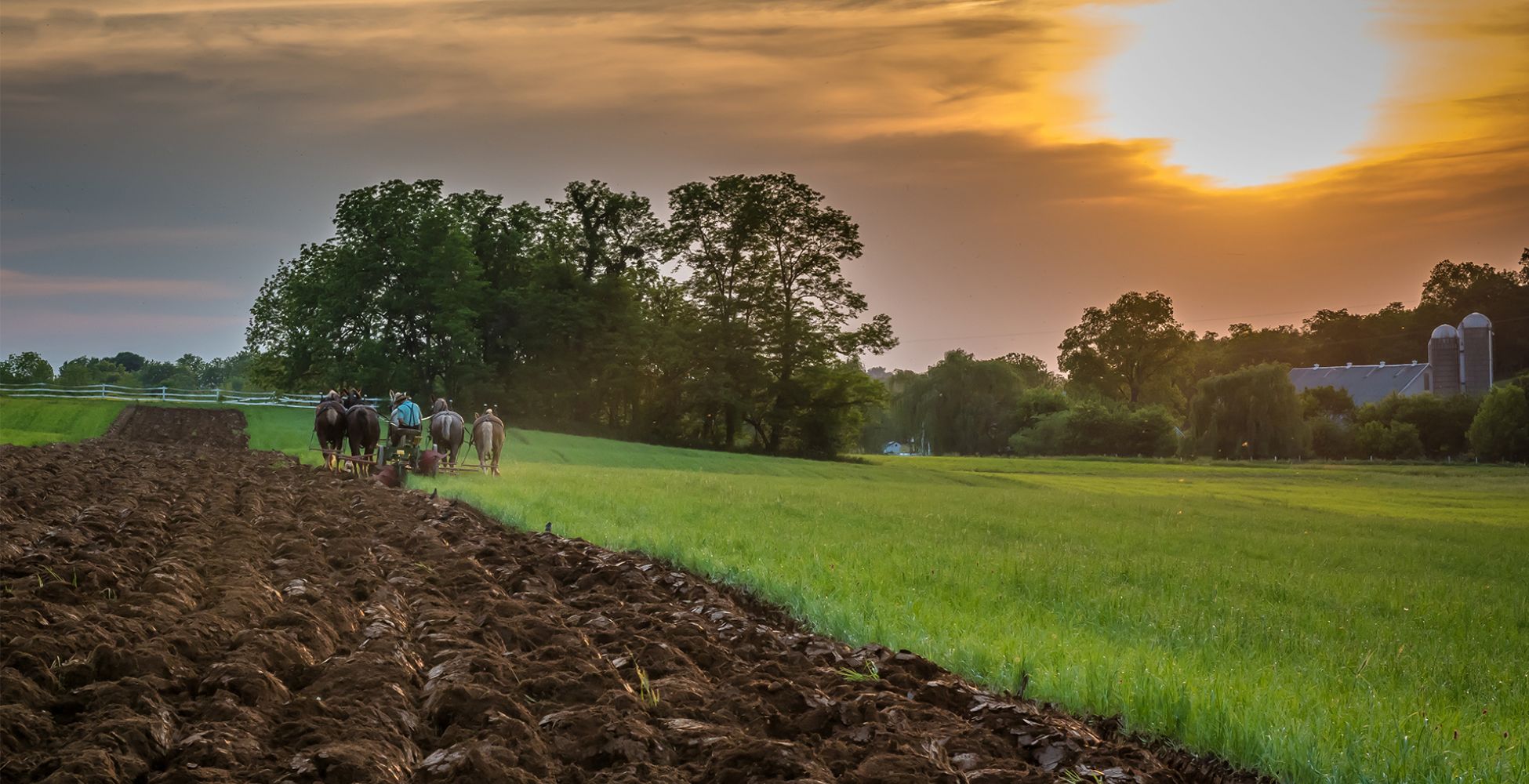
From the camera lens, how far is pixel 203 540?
13094 mm

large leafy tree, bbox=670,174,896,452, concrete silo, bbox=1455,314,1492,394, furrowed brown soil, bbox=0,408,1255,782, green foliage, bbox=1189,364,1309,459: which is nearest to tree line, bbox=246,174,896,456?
large leafy tree, bbox=670,174,896,452

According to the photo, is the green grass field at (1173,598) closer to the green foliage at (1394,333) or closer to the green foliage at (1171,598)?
the green foliage at (1171,598)

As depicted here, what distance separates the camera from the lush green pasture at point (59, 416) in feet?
180

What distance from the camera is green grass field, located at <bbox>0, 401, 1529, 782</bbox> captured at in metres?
7.12

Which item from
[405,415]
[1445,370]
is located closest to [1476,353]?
[1445,370]

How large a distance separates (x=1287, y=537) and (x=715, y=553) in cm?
1323

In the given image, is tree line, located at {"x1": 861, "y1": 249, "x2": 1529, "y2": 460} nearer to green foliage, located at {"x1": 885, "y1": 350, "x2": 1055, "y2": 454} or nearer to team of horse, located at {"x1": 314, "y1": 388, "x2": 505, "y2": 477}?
green foliage, located at {"x1": 885, "y1": 350, "x2": 1055, "y2": 454}

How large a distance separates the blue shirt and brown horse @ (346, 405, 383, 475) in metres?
0.81

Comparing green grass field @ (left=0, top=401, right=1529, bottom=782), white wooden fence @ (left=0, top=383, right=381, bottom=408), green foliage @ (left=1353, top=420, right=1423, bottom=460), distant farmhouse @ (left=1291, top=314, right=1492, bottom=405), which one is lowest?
green grass field @ (left=0, top=401, right=1529, bottom=782)

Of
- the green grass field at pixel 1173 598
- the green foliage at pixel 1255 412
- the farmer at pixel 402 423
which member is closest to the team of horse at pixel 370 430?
the farmer at pixel 402 423

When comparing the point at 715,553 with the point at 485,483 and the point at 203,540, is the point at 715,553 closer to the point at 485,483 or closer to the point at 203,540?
the point at 203,540

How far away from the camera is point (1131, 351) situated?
353ft

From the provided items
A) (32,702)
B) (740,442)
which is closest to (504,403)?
(740,442)

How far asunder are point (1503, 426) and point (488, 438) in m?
44.0
